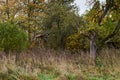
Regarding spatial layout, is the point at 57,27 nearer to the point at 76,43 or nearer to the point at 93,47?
the point at 76,43

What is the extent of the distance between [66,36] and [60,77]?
454 inches

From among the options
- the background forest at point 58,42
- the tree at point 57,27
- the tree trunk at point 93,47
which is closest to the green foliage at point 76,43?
the background forest at point 58,42

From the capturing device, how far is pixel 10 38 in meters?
13.4

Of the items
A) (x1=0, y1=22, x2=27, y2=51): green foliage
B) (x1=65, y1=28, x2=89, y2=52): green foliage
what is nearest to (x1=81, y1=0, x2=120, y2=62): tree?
(x1=0, y1=22, x2=27, y2=51): green foliage

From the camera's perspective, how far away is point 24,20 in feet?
82.0

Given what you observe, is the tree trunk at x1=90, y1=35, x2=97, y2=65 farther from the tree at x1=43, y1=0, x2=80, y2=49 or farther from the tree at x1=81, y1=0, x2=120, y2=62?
the tree at x1=43, y1=0, x2=80, y2=49

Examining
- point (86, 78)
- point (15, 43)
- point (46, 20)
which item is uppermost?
point (46, 20)

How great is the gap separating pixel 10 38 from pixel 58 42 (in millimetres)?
7359

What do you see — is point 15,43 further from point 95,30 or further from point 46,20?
point 46,20

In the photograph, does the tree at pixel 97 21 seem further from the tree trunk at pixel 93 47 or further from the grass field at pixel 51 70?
the grass field at pixel 51 70

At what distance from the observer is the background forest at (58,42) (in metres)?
9.64

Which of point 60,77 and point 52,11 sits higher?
point 52,11

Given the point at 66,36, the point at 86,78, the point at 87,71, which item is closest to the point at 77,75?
the point at 86,78

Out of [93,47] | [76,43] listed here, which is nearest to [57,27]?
[76,43]
